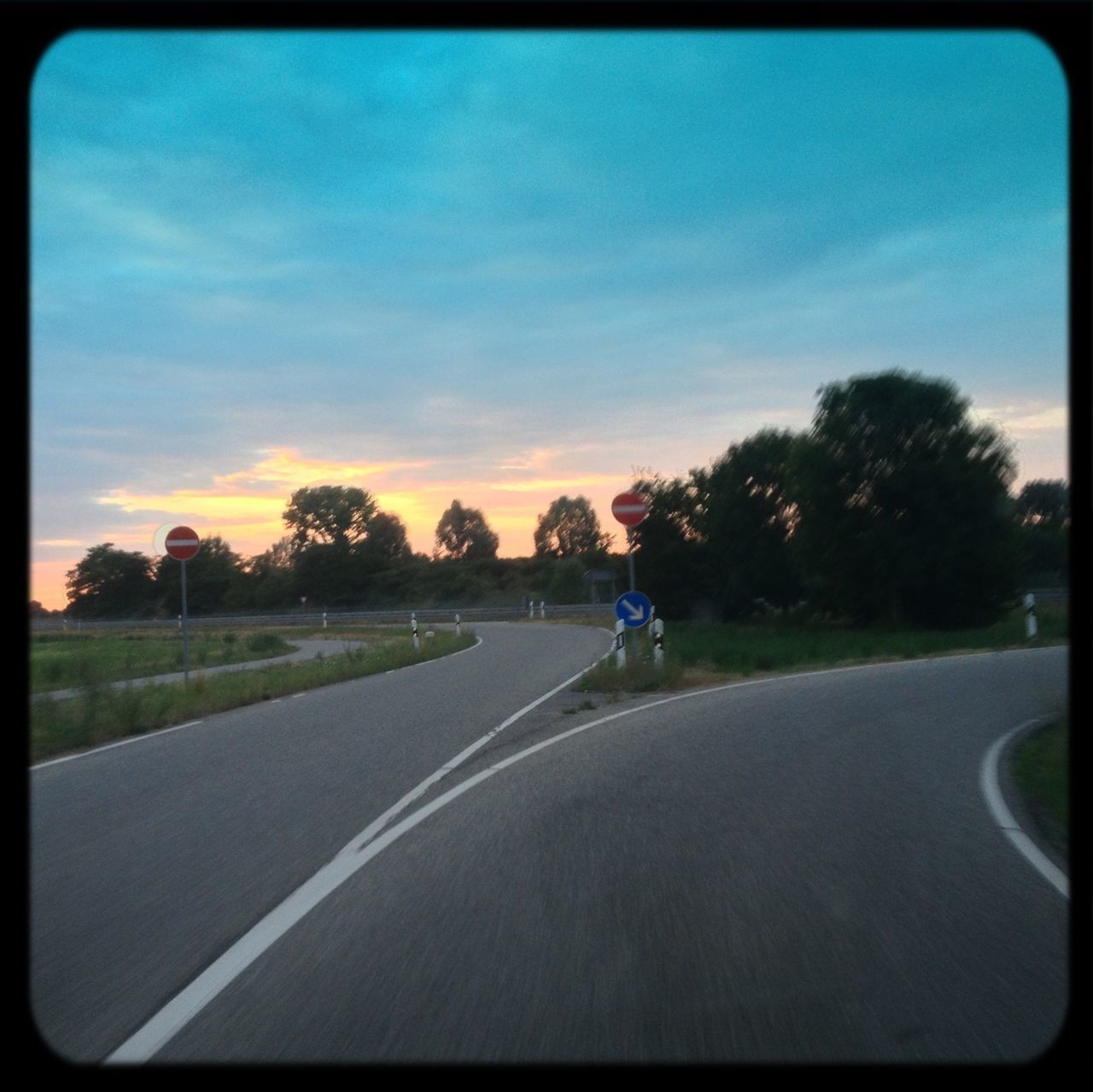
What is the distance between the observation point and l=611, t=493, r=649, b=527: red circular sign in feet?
73.1

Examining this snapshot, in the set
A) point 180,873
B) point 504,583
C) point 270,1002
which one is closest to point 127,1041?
point 270,1002

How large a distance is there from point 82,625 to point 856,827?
66.0m

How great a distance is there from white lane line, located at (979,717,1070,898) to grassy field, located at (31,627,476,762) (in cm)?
1037

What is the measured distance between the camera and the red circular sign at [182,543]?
67.1 feet

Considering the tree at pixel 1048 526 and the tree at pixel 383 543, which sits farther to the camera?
the tree at pixel 383 543

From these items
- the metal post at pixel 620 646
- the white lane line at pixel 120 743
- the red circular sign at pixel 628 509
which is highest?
the red circular sign at pixel 628 509

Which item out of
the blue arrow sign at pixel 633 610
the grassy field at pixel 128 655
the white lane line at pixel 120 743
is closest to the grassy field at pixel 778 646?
the blue arrow sign at pixel 633 610

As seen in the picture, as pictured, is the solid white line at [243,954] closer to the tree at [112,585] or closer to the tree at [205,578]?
the tree at [112,585]

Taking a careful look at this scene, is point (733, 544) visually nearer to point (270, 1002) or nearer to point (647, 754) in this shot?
point (647, 754)

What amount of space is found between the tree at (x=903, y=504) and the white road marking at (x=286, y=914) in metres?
19.9

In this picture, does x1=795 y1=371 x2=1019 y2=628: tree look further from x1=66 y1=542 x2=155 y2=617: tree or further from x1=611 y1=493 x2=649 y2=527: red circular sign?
x1=66 y1=542 x2=155 y2=617: tree

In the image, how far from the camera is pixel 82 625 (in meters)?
68.2

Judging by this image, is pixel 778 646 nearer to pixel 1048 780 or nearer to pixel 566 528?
pixel 1048 780

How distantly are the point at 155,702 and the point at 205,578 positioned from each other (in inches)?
1462
